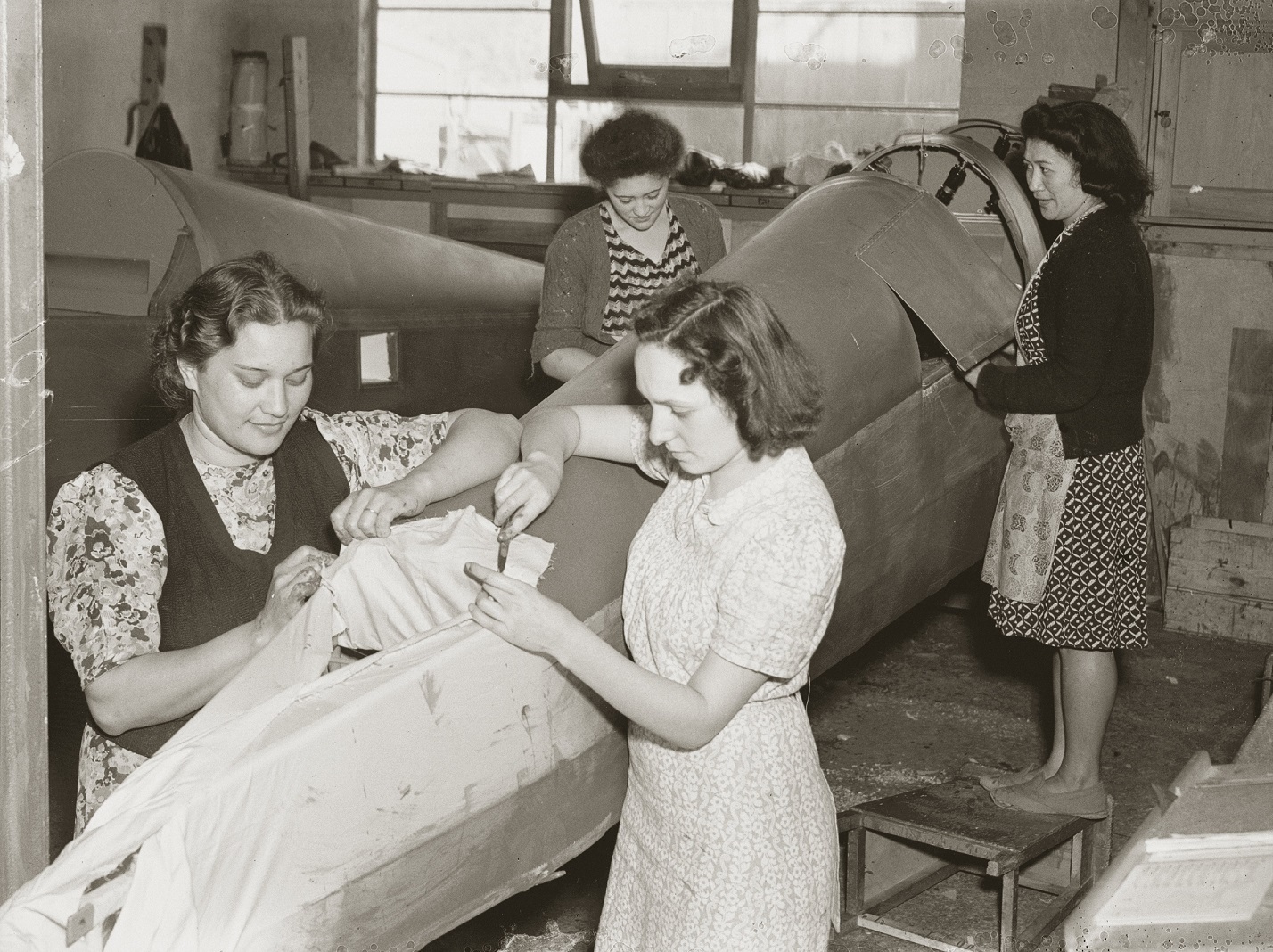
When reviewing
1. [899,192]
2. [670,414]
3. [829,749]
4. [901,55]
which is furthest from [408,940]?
[901,55]

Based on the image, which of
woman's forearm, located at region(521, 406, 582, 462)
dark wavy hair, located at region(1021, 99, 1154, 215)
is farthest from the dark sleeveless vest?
dark wavy hair, located at region(1021, 99, 1154, 215)

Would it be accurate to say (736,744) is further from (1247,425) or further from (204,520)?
(1247,425)

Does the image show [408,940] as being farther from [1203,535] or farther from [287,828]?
[1203,535]

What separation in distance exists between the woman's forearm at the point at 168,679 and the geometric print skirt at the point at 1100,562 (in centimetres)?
200

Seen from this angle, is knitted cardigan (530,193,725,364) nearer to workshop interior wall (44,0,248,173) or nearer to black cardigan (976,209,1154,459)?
black cardigan (976,209,1154,459)

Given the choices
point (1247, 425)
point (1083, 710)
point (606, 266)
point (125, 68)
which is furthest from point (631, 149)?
point (125, 68)

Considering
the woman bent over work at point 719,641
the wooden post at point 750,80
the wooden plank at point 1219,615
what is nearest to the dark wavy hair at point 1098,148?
the woman bent over work at point 719,641

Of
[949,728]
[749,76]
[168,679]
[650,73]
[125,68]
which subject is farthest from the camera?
[125,68]

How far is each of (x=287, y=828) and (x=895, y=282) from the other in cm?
192

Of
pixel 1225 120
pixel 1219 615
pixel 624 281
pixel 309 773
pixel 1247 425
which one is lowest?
pixel 1219 615

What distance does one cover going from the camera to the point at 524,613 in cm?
174

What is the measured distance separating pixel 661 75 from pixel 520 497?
592 cm

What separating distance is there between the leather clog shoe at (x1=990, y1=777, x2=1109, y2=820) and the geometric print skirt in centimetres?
37

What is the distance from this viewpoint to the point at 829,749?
4219 mm
